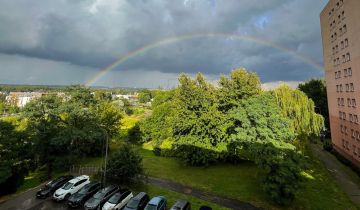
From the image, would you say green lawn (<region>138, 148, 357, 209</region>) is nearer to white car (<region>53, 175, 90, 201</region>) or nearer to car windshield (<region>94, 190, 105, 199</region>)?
white car (<region>53, 175, 90, 201</region>)

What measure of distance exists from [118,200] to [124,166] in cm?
525

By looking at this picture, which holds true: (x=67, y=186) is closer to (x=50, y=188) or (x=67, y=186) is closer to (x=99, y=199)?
(x=50, y=188)

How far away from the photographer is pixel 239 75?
33562mm

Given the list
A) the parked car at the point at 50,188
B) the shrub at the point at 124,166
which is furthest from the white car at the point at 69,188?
the shrub at the point at 124,166

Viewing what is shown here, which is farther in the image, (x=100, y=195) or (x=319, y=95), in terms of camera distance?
(x=319, y=95)

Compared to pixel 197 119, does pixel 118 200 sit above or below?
below

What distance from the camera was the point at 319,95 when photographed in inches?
2530

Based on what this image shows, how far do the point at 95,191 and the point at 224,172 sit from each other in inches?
626

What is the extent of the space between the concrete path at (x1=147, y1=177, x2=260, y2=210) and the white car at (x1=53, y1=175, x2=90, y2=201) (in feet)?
24.3

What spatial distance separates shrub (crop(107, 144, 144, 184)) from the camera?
25.6 meters

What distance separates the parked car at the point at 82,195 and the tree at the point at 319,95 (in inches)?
2271

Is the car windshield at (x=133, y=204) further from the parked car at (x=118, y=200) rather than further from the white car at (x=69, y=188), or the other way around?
the white car at (x=69, y=188)

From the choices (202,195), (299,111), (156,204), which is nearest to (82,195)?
(156,204)

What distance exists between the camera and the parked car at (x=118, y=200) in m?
19.8
